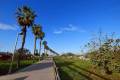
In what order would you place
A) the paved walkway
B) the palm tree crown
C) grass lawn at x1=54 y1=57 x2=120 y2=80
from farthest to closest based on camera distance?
the palm tree crown
grass lawn at x1=54 y1=57 x2=120 y2=80
the paved walkway

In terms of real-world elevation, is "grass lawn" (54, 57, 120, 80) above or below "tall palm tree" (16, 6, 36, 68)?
Answer: below

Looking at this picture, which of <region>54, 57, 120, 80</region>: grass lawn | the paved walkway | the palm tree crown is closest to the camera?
the paved walkway

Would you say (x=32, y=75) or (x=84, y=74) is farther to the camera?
(x=84, y=74)

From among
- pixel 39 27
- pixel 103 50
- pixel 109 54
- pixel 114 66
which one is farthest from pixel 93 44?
pixel 39 27

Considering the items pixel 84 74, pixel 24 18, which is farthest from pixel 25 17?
pixel 84 74

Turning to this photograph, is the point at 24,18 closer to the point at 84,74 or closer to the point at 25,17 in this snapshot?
the point at 25,17

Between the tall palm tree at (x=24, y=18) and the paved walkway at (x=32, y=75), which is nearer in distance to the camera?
the paved walkway at (x=32, y=75)

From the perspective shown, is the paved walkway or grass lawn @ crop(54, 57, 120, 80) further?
grass lawn @ crop(54, 57, 120, 80)

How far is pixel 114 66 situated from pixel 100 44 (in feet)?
25.8

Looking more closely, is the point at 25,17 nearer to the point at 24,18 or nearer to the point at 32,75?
the point at 24,18

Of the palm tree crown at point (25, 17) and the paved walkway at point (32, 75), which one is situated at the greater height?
the palm tree crown at point (25, 17)

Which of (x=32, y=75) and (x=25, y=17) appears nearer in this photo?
(x=32, y=75)

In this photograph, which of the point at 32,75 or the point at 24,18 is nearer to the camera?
the point at 32,75

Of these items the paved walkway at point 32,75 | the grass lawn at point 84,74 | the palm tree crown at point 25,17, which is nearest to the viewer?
the paved walkway at point 32,75
